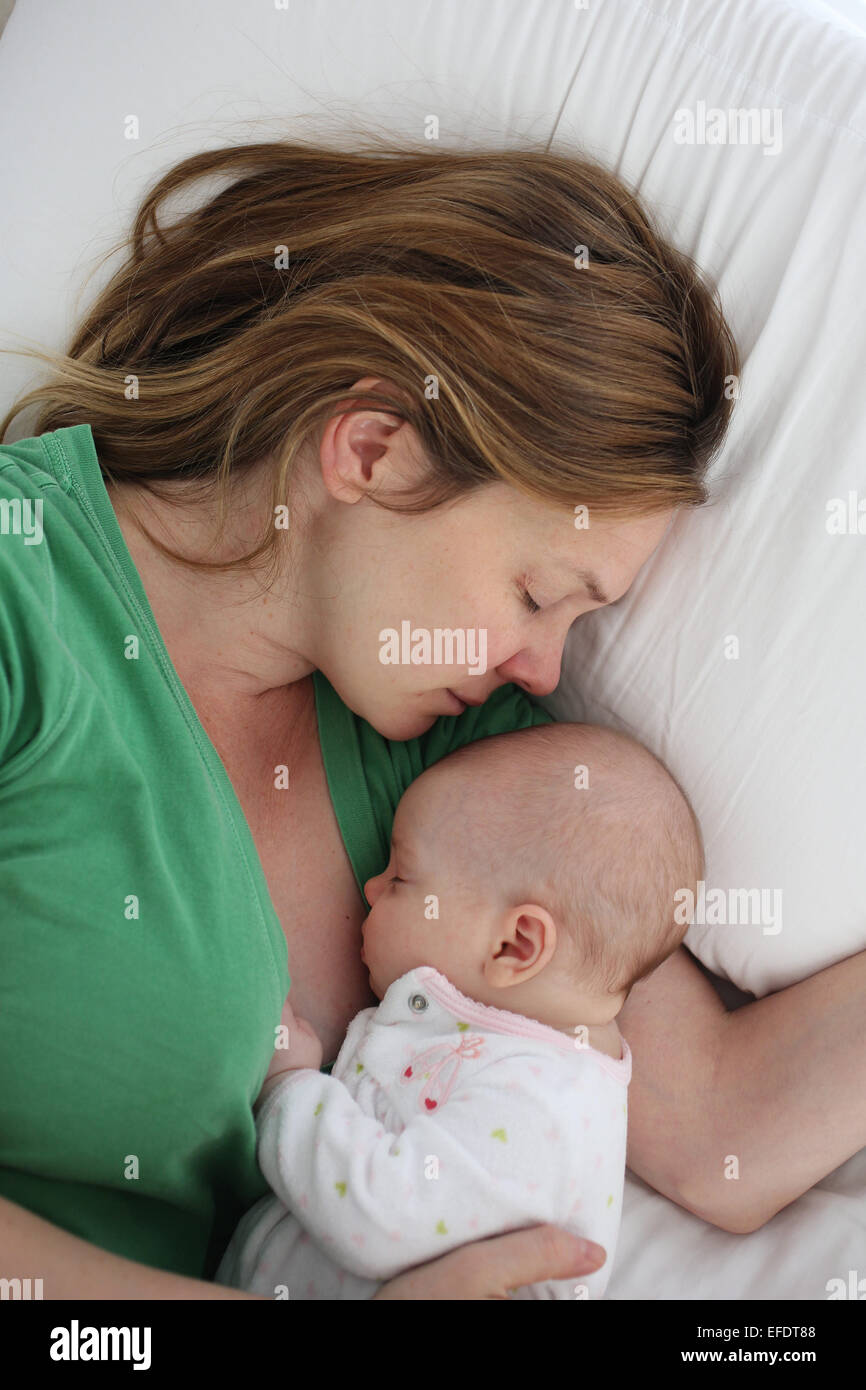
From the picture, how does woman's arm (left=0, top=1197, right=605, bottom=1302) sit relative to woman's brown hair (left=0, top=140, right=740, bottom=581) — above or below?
below

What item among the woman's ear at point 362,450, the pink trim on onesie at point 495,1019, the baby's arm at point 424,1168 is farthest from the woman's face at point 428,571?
the baby's arm at point 424,1168

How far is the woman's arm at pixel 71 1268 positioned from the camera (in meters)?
0.89

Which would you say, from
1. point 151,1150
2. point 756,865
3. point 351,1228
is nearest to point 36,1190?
point 151,1150

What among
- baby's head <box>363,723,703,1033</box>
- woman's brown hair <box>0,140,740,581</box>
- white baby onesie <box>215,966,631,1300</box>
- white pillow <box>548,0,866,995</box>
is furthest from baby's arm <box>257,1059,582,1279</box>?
woman's brown hair <box>0,140,740,581</box>

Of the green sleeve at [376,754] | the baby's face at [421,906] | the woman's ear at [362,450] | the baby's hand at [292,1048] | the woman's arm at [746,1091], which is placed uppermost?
the woman's ear at [362,450]

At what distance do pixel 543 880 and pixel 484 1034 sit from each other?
0.51 feet

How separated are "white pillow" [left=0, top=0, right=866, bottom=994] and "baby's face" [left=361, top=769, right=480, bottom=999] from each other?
27cm

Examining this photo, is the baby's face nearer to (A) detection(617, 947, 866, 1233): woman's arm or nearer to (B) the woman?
(B) the woman

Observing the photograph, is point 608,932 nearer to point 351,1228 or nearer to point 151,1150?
point 351,1228

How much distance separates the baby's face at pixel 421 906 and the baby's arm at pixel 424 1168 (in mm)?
135

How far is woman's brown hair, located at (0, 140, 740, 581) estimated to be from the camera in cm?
110

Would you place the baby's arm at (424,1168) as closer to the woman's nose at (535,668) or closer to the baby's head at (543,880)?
the baby's head at (543,880)

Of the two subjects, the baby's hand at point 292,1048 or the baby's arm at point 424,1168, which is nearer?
the baby's arm at point 424,1168
